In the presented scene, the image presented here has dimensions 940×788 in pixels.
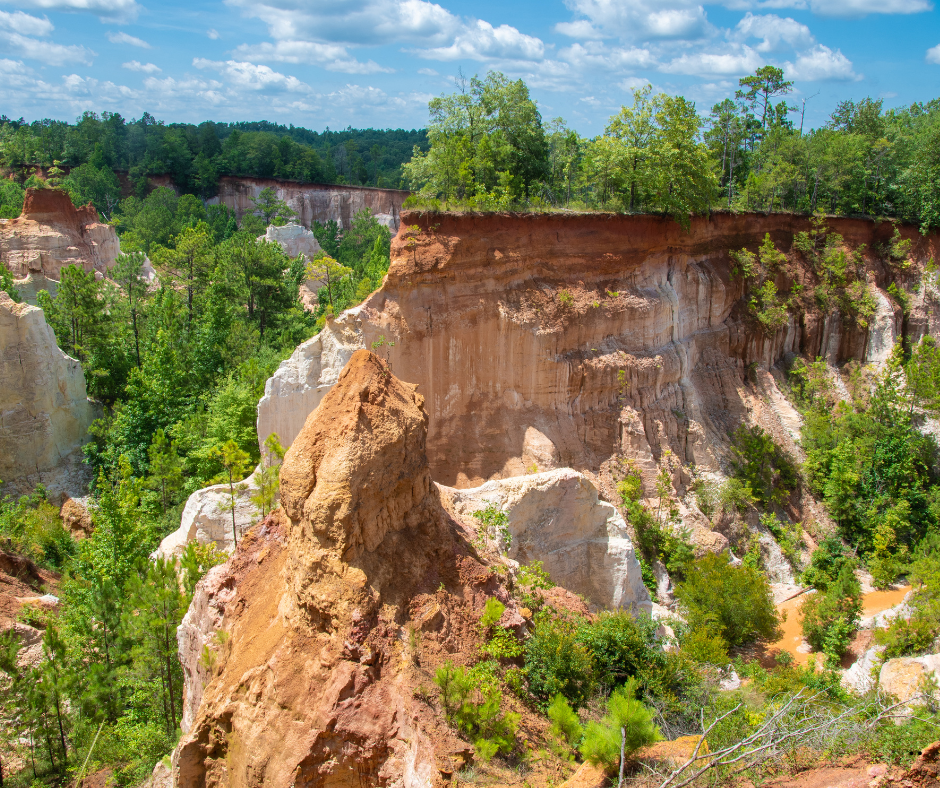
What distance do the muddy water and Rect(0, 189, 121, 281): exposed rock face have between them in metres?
38.9

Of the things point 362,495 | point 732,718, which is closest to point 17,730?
point 362,495

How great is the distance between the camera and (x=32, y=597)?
20172 mm

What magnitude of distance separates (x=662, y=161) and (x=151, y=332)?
2431 cm

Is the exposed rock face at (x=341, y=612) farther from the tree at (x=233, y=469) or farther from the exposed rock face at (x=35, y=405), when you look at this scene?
the exposed rock face at (x=35, y=405)

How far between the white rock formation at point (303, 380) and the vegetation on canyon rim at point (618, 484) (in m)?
1.80

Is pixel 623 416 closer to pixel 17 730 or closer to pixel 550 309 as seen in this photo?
pixel 550 309

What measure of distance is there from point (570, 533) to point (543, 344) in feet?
25.6

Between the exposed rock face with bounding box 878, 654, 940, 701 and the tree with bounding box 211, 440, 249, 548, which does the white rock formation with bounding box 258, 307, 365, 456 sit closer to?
the tree with bounding box 211, 440, 249, 548

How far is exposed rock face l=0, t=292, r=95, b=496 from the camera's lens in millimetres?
25797

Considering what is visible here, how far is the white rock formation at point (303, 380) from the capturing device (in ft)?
63.1

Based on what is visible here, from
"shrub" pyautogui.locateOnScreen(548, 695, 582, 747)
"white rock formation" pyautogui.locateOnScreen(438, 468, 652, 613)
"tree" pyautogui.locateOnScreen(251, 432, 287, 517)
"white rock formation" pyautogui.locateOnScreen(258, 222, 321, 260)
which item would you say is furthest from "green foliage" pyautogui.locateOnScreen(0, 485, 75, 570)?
"white rock formation" pyautogui.locateOnScreen(258, 222, 321, 260)

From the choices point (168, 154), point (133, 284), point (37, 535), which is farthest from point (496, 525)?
point (168, 154)

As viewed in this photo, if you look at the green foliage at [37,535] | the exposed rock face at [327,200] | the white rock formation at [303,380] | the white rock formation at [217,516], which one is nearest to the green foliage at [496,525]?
the white rock formation at [217,516]

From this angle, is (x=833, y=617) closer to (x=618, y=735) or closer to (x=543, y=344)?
(x=543, y=344)
